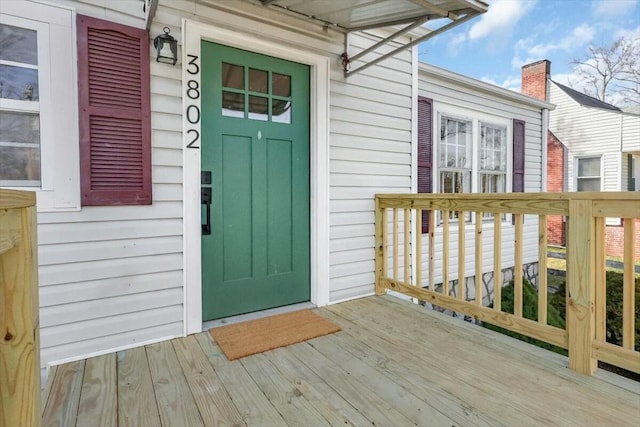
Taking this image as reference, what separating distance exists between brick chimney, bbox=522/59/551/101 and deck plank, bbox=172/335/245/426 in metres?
10.4

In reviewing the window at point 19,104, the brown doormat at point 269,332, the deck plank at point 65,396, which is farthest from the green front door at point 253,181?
the window at point 19,104

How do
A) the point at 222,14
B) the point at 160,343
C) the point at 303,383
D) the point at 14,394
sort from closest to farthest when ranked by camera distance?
the point at 14,394
the point at 303,383
the point at 160,343
the point at 222,14

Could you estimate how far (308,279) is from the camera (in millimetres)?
3100

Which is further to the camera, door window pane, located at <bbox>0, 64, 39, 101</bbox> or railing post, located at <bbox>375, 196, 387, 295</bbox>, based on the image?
railing post, located at <bbox>375, 196, 387, 295</bbox>

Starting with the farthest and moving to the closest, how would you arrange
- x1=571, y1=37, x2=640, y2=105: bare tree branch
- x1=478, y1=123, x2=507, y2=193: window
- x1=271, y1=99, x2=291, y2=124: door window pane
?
x1=571, y1=37, x2=640, y2=105: bare tree branch < x1=478, y1=123, x2=507, y2=193: window < x1=271, y1=99, x2=291, y2=124: door window pane

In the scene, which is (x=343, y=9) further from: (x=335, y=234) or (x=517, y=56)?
(x=517, y=56)

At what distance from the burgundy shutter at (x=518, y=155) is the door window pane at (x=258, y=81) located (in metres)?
4.74

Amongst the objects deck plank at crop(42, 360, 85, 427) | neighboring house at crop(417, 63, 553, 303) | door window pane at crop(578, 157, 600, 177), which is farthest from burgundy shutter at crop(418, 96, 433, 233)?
door window pane at crop(578, 157, 600, 177)

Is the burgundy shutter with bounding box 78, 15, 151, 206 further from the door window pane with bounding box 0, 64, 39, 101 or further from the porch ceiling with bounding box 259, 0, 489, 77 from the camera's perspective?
the porch ceiling with bounding box 259, 0, 489, 77

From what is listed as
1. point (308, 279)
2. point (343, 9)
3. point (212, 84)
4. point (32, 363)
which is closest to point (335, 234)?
point (308, 279)

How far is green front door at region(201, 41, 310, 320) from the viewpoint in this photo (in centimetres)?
260

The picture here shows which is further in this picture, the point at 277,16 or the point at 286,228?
the point at 286,228

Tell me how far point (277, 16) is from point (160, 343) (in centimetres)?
252

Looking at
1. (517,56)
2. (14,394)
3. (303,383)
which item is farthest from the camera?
(517,56)
